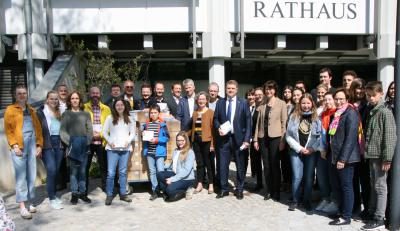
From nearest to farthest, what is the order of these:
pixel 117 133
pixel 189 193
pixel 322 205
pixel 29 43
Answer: pixel 322 205, pixel 117 133, pixel 189 193, pixel 29 43

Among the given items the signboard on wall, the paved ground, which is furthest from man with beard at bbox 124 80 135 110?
the signboard on wall

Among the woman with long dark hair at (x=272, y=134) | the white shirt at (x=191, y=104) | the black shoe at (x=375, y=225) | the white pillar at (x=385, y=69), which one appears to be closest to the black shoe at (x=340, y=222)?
the black shoe at (x=375, y=225)

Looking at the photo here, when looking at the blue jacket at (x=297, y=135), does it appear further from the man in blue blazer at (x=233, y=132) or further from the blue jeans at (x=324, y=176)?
the man in blue blazer at (x=233, y=132)

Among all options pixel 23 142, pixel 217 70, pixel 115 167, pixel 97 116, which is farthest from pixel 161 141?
pixel 217 70

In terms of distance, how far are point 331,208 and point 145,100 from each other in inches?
142

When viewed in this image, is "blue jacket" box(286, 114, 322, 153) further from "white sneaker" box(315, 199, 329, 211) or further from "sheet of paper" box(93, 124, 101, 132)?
"sheet of paper" box(93, 124, 101, 132)

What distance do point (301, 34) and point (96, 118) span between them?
23.9 ft

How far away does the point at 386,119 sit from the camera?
457cm

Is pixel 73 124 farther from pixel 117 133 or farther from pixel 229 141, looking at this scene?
pixel 229 141

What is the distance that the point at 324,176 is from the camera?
5.52 metres

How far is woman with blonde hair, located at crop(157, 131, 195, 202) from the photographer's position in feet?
20.4

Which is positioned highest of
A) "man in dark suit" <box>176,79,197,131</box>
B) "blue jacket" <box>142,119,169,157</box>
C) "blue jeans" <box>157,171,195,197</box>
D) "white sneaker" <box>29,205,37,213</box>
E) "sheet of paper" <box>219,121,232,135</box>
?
"man in dark suit" <box>176,79,197,131</box>

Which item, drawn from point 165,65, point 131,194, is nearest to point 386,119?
point 131,194

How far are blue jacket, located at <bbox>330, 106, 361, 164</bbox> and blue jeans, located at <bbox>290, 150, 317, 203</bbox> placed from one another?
0.67 metres
